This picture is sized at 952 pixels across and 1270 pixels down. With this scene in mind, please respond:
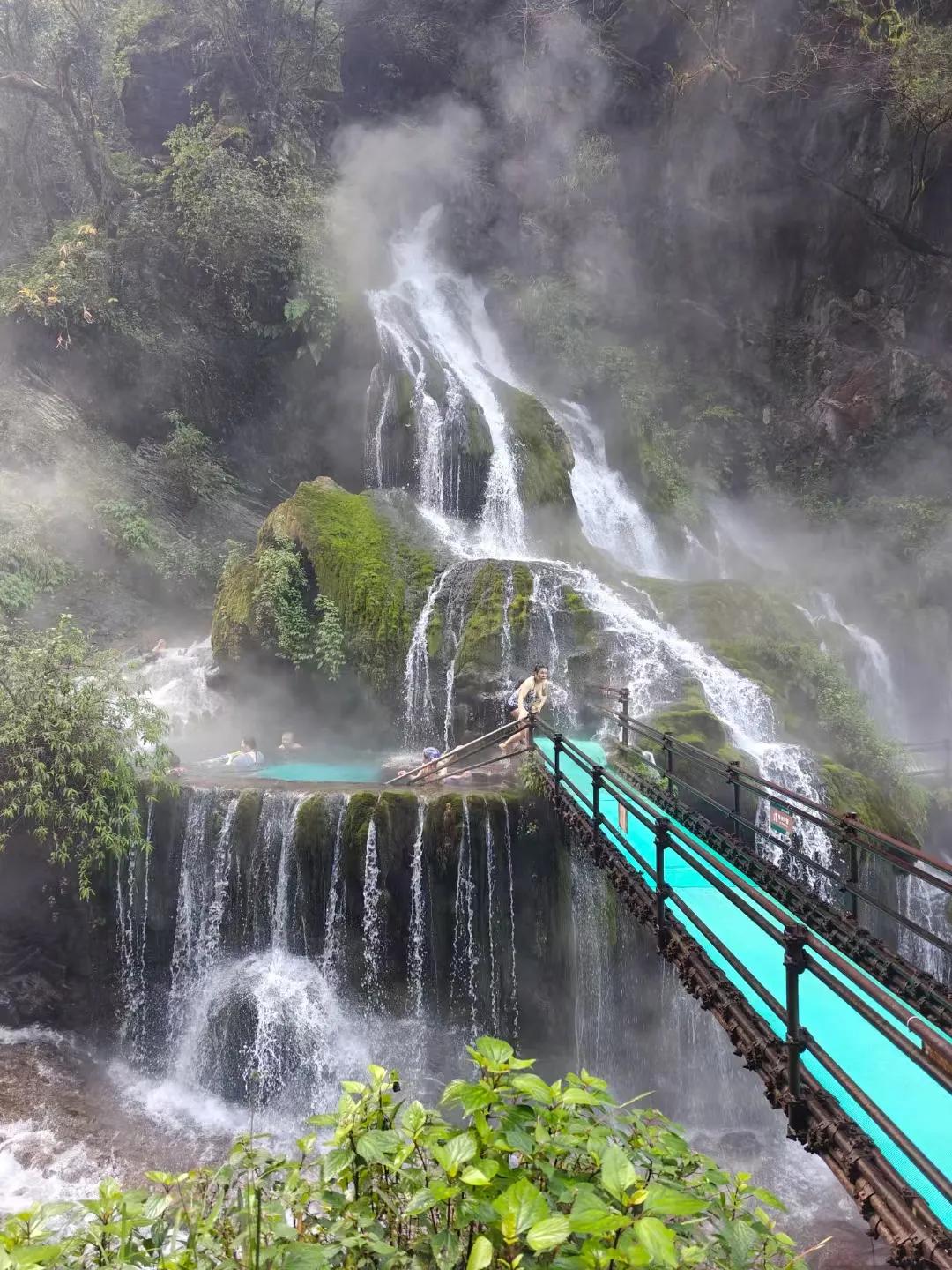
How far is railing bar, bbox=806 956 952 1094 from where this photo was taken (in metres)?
1.97

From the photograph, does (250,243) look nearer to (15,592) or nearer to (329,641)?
(15,592)

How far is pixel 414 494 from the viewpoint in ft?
53.9

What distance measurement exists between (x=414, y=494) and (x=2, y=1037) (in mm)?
11995

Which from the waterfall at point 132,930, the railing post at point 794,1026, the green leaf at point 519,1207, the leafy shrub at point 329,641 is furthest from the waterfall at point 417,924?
the green leaf at point 519,1207

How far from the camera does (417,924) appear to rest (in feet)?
25.9

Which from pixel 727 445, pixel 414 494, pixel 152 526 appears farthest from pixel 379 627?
pixel 727 445

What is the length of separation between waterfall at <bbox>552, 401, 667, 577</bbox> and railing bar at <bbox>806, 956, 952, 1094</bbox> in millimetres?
15790

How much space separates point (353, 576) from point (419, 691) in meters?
2.57

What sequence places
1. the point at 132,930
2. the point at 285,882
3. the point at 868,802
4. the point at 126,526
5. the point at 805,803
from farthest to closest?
the point at 126,526, the point at 868,802, the point at 132,930, the point at 285,882, the point at 805,803

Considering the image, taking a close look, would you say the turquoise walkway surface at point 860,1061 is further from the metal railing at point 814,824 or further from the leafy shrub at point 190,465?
the leafy shrub at point 190,465

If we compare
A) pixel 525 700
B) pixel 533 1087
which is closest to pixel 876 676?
pixel 525 700

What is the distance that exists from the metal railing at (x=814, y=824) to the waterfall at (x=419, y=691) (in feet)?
8.98

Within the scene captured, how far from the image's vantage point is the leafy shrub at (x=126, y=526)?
16.8 meters

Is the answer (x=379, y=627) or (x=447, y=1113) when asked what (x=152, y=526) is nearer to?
(x=379, y=627)
